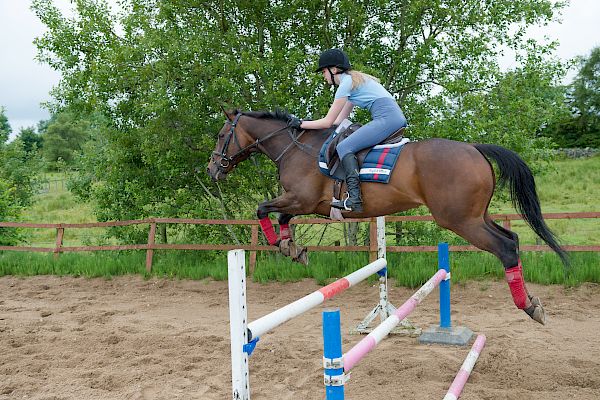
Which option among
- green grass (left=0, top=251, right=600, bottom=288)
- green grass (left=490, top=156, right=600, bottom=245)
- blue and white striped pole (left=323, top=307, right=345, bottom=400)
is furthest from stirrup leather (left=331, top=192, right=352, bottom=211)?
green grass (left=490, top=156, right=600, bottom=245)

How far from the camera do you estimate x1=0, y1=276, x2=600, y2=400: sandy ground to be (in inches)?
145

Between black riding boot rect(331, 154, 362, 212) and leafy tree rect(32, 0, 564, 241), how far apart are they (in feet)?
11.4

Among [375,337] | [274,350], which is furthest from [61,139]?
[375,337]

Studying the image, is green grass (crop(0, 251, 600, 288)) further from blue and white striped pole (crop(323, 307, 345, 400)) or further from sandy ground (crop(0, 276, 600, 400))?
blue and white striped pole (crop(323, 307, 345, 400))

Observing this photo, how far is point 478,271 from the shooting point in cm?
710

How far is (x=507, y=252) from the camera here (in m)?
3.68

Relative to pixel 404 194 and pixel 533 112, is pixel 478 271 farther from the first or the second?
pixel 404 194

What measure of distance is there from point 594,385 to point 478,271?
11.8 ft

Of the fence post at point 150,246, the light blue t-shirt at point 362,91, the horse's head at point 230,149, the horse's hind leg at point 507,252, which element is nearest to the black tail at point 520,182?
the horse's hind leg at point 507,252

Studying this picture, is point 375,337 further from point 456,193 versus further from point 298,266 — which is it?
point 298,266

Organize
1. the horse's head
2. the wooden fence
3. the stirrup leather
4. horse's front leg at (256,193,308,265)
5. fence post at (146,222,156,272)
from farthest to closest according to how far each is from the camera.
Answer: fence post at (146,222,156,272) → the wooden fence → the horse's head → horse's front leg at (256,193,308,265) → the stirrup leather

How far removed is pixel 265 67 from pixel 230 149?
2.71 metres

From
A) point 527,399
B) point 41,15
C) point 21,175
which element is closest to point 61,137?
point 21,175

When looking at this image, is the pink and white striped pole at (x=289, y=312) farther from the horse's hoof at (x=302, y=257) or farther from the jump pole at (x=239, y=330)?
the horse's hoof at (x=302, y=257)
